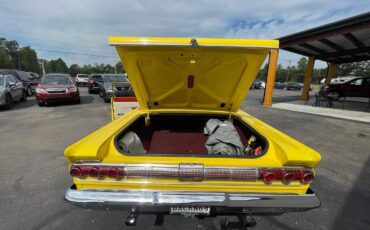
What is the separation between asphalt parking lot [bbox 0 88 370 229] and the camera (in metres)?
2.36

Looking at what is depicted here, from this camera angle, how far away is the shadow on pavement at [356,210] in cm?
242

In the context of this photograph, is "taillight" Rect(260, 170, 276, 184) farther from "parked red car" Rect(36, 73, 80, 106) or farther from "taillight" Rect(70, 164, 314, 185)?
"parked red car" Rect(36, 73, 80, 106)

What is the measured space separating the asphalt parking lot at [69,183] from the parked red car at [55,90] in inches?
156

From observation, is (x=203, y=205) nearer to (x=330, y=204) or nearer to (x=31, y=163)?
(x=330, y=204)

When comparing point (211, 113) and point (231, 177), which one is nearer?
point (231, 177)

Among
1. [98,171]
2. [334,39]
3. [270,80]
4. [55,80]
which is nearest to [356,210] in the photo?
[98,171]

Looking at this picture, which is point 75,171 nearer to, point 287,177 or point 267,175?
point 267,175

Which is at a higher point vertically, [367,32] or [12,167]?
[367,32]

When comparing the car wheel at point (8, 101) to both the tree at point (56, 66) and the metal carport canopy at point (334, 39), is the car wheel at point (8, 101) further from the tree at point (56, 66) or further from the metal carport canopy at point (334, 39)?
the tree at point (56, 66)

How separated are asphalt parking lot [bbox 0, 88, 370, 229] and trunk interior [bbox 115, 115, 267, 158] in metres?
0.87

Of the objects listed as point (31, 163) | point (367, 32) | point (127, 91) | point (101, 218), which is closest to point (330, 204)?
point (101, 218)

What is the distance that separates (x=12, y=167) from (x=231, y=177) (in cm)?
412

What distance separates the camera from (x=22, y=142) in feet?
16.7

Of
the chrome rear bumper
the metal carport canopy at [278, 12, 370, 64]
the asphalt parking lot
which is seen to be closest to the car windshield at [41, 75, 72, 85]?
the asphalt parking lot
